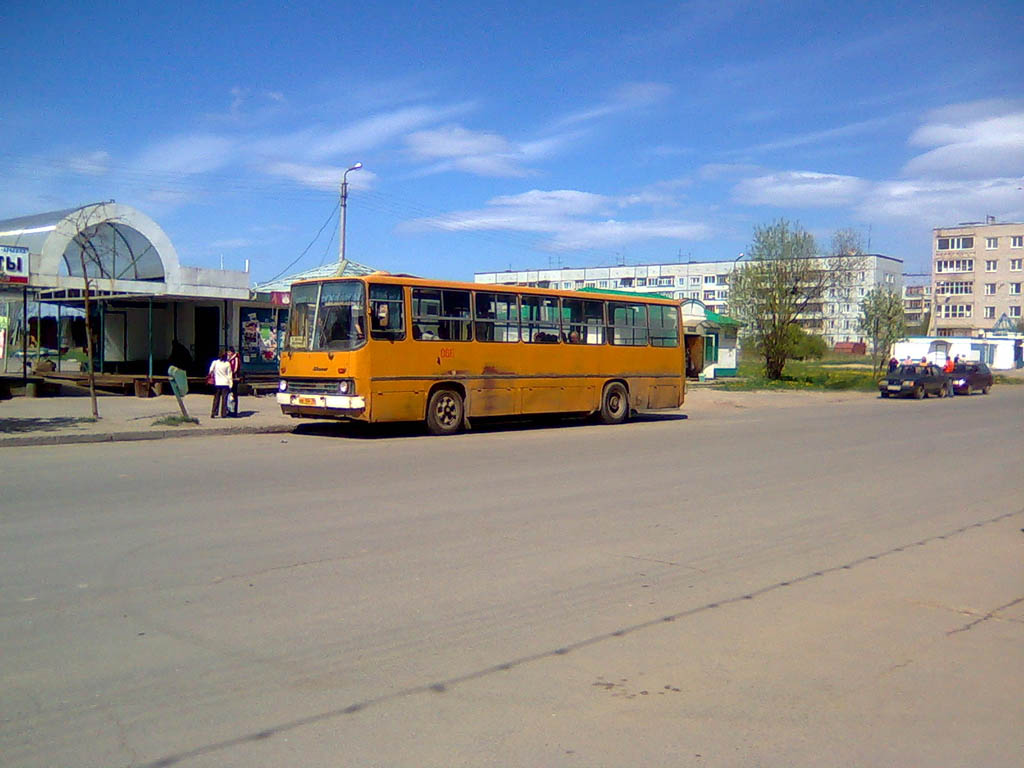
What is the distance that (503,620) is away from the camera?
611 cm

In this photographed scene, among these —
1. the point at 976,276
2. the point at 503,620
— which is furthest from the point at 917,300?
the point at 503,620

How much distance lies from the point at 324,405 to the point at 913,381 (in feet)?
92.9

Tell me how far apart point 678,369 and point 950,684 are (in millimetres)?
19135

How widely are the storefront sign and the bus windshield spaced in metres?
7.62

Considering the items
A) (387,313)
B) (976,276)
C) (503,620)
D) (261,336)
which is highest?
(976,276)

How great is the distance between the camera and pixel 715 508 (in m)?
10.6

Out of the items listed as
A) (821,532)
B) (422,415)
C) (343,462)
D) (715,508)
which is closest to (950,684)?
(821,532)

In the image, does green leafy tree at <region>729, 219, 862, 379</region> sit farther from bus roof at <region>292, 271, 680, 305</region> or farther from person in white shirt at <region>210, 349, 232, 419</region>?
Result: person in white shirt at <region>210, 349, 232, 419</region>

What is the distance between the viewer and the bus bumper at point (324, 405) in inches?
678

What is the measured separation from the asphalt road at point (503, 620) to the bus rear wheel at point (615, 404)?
996cm

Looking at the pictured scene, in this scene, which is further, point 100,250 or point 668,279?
point 668,279

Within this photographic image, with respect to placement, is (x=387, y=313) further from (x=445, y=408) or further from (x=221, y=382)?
(x=221, y=382)

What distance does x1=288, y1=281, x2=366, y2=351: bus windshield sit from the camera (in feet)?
57.0

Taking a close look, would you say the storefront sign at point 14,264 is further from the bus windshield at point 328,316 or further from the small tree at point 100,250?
the bus windshield at point 328,316
